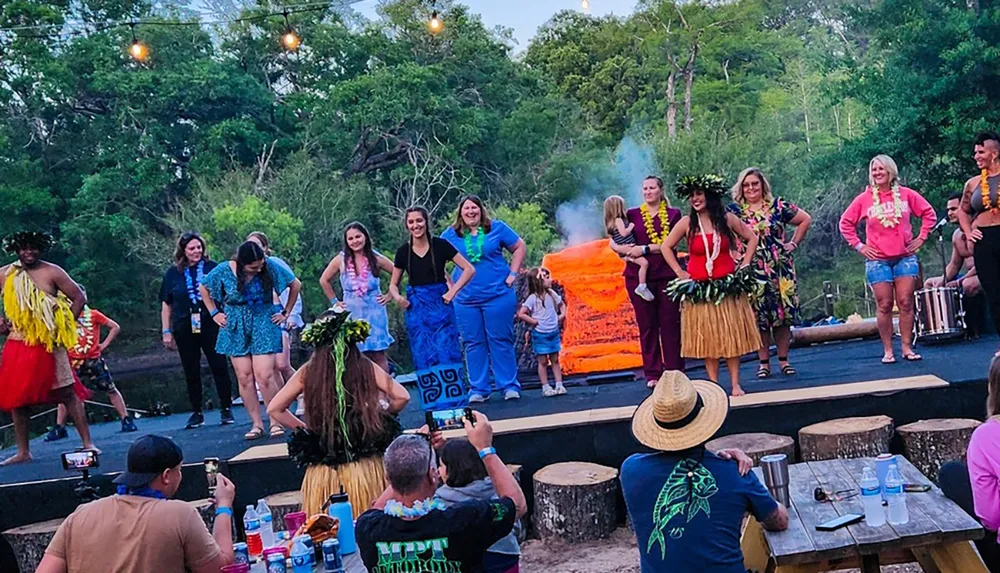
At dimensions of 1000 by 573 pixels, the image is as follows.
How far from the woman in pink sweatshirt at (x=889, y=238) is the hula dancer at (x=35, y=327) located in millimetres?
5488

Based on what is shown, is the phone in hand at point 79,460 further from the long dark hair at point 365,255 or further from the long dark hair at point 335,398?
the long dark hair at point 365,255

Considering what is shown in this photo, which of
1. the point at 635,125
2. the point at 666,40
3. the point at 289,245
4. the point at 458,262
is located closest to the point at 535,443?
the point at 458,262

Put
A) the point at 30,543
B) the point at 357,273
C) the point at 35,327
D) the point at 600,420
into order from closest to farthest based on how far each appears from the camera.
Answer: the point at 30,543 < the point at 600,420 < the point at 35,327 < the point at 357,273

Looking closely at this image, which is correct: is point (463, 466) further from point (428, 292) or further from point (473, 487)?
point (428, 292)

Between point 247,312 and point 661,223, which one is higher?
point 661,223

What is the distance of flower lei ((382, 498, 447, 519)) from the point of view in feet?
10.7

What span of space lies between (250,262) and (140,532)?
3838mm

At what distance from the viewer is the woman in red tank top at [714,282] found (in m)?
6.46

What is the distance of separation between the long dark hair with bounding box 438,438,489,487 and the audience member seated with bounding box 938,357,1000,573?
1.78 metres

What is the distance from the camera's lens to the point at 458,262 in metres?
7.38

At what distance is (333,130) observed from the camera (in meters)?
28.8

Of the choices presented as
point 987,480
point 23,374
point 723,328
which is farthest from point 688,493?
point 23,374

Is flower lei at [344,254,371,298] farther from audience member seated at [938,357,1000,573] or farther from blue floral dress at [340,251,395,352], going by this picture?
audience member seated at [938,357,1000,573]

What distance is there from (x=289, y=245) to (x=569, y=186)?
30.4 ft
